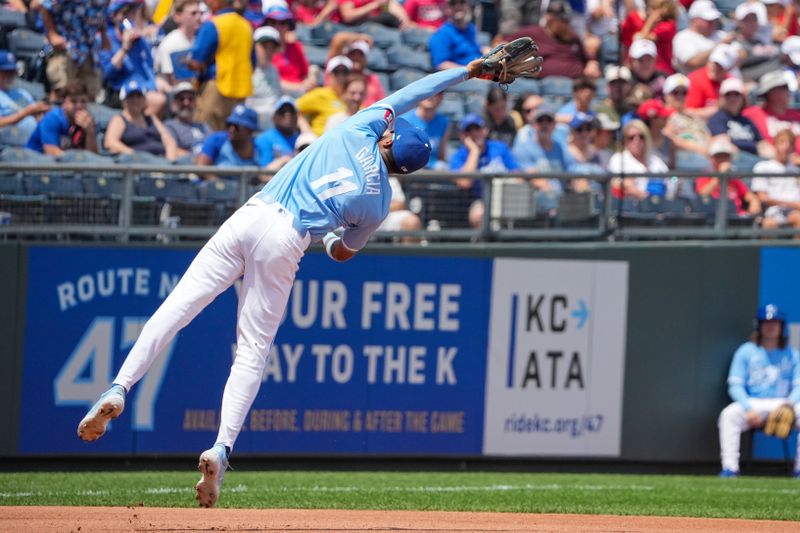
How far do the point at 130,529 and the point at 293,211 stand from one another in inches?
69.0

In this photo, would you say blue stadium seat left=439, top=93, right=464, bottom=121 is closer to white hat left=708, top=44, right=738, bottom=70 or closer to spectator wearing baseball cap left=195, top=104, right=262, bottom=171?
white hat left=708, top=44, right=738, bottom=70

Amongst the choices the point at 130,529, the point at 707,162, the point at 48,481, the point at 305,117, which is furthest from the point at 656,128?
the point at 130,529

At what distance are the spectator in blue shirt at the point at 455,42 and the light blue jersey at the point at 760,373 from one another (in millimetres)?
4267

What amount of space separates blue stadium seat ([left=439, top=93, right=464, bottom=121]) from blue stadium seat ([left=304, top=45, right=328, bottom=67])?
1.27 meters

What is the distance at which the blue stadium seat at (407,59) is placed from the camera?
13.5 metres

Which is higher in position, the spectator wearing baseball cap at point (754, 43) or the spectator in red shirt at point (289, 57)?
the spectator wearing baseball cap at point (754, 43)

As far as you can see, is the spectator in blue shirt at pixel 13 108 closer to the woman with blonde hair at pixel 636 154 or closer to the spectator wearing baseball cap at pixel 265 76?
the spectator wearing baseball cap at pixel 265 76

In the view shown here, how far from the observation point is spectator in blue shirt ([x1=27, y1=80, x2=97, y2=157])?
Answer: 10086mm

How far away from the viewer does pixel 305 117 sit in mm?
11820

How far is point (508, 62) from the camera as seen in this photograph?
644 cm

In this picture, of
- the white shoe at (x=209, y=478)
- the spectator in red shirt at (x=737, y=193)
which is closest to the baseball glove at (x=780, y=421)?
the spectator in red shirt at (x=737, y=193)

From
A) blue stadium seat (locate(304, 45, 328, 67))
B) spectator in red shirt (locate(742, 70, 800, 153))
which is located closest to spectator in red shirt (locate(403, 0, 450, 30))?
blue stadium seat (locate(304, 45, 328, 67))

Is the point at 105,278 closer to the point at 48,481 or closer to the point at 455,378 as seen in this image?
the point at 48,481

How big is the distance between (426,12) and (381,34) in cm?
88
